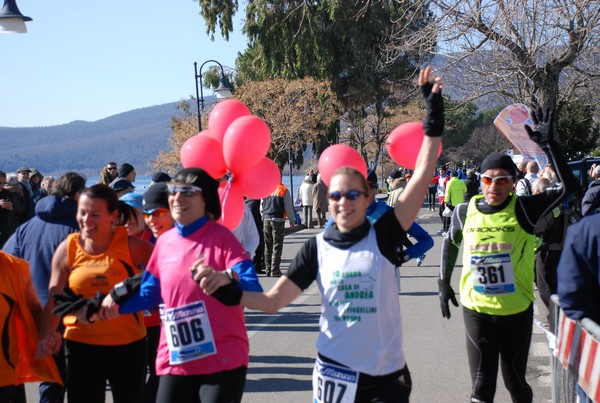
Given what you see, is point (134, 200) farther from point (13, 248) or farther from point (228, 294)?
point (228, 294)

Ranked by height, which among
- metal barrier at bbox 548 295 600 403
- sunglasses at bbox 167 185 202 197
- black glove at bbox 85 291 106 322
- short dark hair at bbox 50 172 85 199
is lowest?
metal barrier at bbox 548 295 600 403

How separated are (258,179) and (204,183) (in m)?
1.37

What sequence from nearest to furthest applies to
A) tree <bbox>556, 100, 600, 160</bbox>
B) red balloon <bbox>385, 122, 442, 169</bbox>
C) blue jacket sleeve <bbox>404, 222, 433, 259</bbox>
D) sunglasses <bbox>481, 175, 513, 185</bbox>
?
red balloon <bbox>385, 122, 442, 169</bbox>
sunglasses <bbox>481, 175, 513, 185</bbox>
blue jacket sleeve <bbox>404, 222, 433, 259</bbox>
tree <bbox>556, 100, 600, 160</bbox>

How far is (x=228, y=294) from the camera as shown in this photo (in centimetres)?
346

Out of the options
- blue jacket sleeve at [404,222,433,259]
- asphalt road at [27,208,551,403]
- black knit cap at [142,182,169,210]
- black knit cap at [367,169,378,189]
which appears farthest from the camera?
asphalt road at [27,208,551,403]

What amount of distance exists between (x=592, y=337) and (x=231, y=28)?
3182 centimetres

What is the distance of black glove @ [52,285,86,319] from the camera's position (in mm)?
3893

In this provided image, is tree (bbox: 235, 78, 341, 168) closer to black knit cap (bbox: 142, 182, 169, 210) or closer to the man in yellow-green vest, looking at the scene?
the man in yellow-green vest

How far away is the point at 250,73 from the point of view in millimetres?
40188

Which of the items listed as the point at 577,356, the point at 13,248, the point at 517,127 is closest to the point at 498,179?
the point at 577,356

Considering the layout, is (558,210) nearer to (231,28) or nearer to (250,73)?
(231,28)

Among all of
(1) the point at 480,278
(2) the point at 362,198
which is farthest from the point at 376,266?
(1) the point at 480,278

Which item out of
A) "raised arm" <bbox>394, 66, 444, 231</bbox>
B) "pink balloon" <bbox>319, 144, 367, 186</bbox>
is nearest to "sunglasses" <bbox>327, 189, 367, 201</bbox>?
"raised arm" <bbox>394, 66, 444, 231</bbox>

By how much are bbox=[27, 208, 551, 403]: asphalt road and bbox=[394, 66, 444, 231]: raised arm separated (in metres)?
3.04
